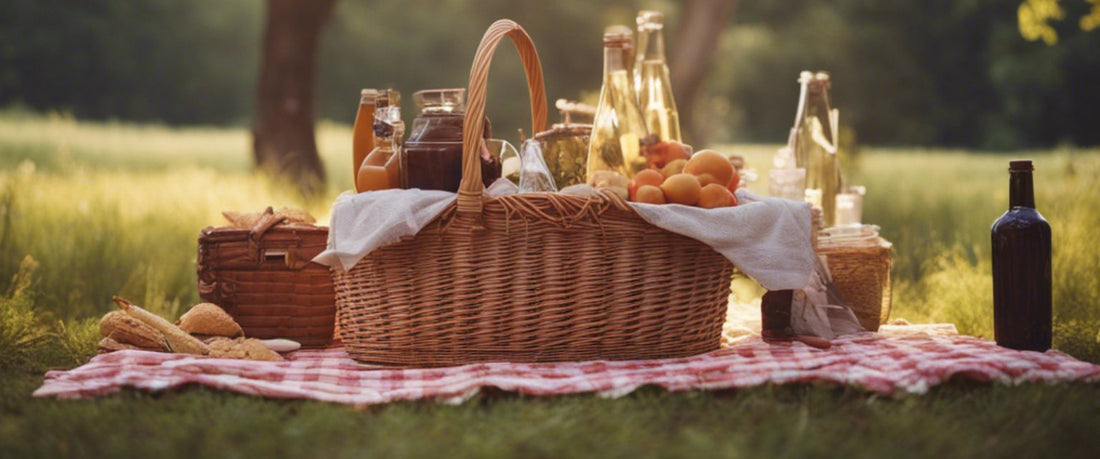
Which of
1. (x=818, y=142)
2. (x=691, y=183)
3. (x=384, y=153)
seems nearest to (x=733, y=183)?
(x=691, y=183)

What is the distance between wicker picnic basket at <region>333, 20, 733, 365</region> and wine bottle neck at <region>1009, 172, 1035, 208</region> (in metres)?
0.87

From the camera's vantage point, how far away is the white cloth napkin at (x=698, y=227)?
278 centimetres

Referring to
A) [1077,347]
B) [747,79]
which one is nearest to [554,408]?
[1077,347]

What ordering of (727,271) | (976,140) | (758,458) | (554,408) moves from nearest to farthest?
(758,458) < (554,408) < (727,271) < (976,140)

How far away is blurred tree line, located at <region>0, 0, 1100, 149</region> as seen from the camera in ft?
66.0

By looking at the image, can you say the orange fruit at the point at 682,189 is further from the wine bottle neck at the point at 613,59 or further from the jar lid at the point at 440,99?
the jar lid at the point at 440,99

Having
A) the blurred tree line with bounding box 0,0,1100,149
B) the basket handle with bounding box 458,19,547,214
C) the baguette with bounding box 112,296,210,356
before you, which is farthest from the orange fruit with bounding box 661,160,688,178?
the blurred tree line with bounding box 0,0,1100,149

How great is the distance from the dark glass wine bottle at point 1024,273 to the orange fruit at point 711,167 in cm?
78

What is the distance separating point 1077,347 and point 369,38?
22.2m

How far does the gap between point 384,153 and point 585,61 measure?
18170 mm

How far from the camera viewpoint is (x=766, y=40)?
78.4ft

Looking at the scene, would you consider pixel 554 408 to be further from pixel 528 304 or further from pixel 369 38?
pixel 369 38

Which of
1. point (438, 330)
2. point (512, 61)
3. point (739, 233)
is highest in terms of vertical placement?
point (512, 61)

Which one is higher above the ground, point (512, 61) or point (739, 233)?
point (512, 61)
